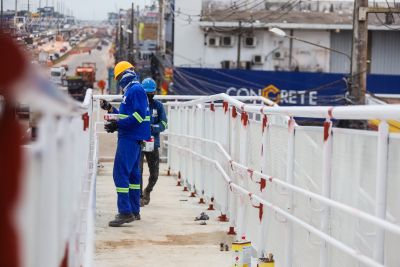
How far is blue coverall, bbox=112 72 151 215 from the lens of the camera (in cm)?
984

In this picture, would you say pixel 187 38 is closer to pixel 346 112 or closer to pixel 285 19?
pixel 285 19

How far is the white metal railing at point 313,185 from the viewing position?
4395 millimetres

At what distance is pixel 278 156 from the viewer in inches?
276

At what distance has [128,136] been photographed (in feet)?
32.7

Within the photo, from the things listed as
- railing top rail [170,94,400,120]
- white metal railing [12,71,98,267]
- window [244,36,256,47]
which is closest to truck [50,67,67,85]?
white metal railing [12,71,98,267]

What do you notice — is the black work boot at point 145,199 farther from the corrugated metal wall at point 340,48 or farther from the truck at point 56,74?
the corrugated metal wall at point 340,48

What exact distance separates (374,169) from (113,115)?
5851mm

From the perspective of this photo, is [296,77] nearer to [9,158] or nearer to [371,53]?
[371,53]

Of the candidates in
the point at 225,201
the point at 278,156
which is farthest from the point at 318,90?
the point at 278,156

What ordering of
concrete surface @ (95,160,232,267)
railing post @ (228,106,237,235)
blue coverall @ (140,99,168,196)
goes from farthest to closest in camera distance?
blue coverall @ (140,99,168,196)
railing post @ (228,106,237,235)
concrete surface @ (95,160,232,267)

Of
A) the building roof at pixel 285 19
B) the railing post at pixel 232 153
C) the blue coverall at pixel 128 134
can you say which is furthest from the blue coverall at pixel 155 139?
the building roof at pixel 285 19

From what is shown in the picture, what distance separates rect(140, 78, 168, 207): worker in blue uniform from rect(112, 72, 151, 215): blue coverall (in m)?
1.93

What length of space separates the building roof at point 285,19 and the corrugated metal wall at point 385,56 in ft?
5.01

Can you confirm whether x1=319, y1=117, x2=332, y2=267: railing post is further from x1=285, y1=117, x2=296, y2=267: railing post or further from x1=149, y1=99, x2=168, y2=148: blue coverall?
x1=149, y1=99, x2=168, y2=148: blue coverall
